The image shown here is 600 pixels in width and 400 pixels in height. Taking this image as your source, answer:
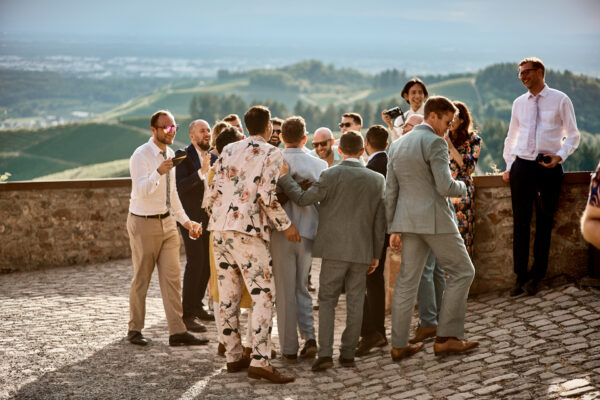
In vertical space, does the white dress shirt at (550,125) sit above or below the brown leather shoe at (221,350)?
above

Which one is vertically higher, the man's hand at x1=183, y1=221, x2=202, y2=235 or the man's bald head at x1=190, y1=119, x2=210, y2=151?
the man's bald head at x1=190, y1=119, x2=210, y2=151

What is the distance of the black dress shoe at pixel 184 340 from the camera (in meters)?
5.98

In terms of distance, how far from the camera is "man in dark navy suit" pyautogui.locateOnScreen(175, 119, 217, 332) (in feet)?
21.8

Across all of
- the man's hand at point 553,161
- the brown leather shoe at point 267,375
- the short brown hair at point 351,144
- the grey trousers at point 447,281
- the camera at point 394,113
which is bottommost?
the brown leather shoe at point 267,375

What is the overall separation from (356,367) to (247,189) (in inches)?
64.3

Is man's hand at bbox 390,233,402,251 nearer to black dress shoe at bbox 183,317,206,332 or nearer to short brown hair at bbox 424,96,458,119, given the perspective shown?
short brown hair at bbox 424,96,458,119

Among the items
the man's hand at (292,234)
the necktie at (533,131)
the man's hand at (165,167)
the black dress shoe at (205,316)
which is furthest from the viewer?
the black dress shoe at (205,316)

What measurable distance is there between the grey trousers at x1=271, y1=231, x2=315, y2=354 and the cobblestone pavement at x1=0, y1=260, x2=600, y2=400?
271mm

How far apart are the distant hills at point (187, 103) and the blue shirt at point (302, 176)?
128ft

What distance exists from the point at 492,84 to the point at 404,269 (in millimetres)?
102073

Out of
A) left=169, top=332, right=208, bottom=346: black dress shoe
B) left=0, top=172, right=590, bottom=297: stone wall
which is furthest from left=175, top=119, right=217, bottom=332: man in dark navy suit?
left=0, top=172, right=590, bottom=297: stone wall

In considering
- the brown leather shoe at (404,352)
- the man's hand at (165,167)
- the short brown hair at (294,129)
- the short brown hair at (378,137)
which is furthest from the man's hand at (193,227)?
the brown leather shoe at (404,352)

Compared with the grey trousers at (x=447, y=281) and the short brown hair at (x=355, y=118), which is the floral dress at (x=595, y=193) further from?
the short brown hair at (x=355, y=118)

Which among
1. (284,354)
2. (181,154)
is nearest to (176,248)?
(181,154)
